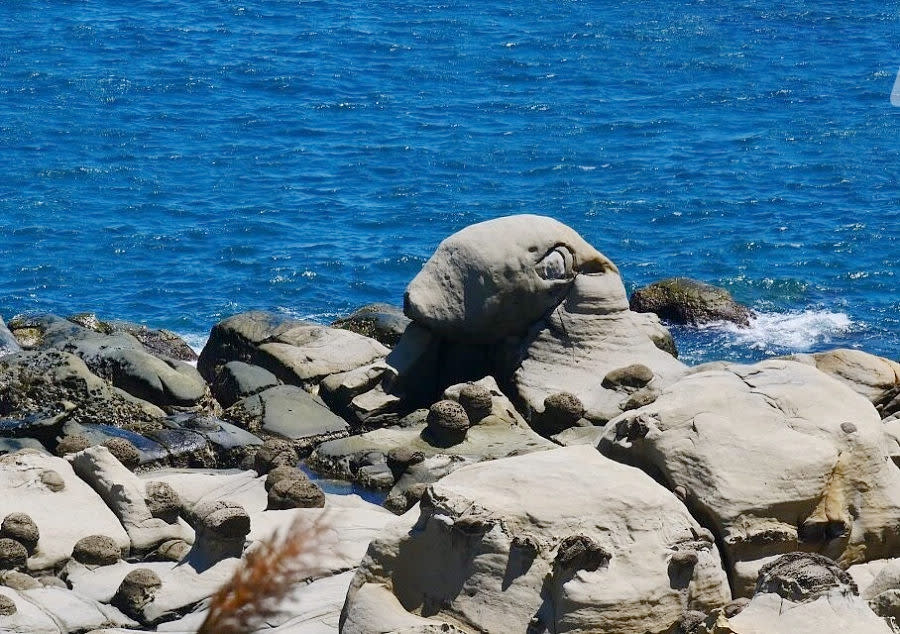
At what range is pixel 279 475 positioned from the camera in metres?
Result: 17.4

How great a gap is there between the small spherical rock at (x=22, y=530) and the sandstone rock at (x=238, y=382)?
7346mm

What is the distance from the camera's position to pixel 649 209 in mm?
38719

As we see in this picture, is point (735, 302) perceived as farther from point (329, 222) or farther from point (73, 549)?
point (73, 549)

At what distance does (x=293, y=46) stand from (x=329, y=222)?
16184 mm

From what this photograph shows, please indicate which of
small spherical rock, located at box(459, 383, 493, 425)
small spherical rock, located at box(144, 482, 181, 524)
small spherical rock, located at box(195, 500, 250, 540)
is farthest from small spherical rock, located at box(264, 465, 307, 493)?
small spherical rock, located at box(459, 383, 493, 425)

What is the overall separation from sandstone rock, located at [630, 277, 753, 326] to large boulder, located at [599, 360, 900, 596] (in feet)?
52.0

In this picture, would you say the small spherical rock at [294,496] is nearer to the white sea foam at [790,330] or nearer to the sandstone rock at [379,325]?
the sandstone rock at [379,325]

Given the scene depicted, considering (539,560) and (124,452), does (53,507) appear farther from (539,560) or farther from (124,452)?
(539,560)

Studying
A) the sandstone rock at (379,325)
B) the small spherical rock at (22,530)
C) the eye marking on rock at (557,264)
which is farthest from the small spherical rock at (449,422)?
the small spherical rock at (22,530)

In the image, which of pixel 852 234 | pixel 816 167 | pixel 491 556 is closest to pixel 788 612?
pixel 491 556

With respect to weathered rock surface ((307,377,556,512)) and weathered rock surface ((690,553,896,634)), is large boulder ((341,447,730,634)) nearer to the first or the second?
weathered rock surface ((690,553,896,634))

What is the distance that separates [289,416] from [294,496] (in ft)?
16.4

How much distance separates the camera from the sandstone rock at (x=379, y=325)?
84.3 ft

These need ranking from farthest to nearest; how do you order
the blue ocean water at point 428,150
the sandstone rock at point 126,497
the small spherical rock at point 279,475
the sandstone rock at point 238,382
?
the blue ocean water at point 428,150 → the sandstone rock at point 238,382 → the small spherical rock at point 279,475 → the sandstone rock at point 126,497
